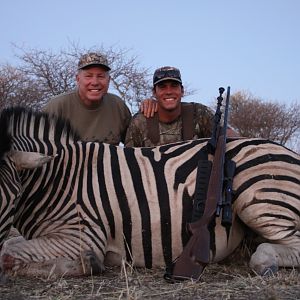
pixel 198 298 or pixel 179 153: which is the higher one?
pixel 179 153

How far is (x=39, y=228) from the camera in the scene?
9.95 ft

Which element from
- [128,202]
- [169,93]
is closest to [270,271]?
[128,202]

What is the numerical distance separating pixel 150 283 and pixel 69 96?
8.27ft

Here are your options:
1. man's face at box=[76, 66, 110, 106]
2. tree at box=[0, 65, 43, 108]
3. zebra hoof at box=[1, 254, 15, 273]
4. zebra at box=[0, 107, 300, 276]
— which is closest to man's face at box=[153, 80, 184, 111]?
man's face at box=[76, 66, 110, 106]

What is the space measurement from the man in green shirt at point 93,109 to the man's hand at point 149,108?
0.27 m

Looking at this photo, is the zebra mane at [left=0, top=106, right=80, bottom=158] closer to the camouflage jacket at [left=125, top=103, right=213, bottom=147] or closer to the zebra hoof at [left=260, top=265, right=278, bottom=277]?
the camouflage jacket at [left=125, top=103, right=213, bottom=147]

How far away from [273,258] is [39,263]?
1145 mm

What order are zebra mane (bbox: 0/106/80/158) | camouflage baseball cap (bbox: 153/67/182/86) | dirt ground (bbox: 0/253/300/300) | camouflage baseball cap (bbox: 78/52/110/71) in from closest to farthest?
dirt ground (bbox: 0/253/300/300) → zebra mane (bbox: 0/106/80/158) → camouflage baseball cap (bbox: 153/67/182/86) → camouflage baseball cap (bbox: 78/52/110/71)

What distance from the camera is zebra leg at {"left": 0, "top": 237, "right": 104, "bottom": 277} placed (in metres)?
2.77

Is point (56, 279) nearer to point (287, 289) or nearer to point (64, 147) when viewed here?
point (64, 147)

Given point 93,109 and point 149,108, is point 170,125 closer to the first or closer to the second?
point 149,108

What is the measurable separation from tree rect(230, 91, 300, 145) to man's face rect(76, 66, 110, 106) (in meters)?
17.9

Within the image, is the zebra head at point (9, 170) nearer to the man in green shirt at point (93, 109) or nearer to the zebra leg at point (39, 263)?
the zebra leg at point (39, 263)

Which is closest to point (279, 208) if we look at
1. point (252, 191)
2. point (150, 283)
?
point (252, 191)
